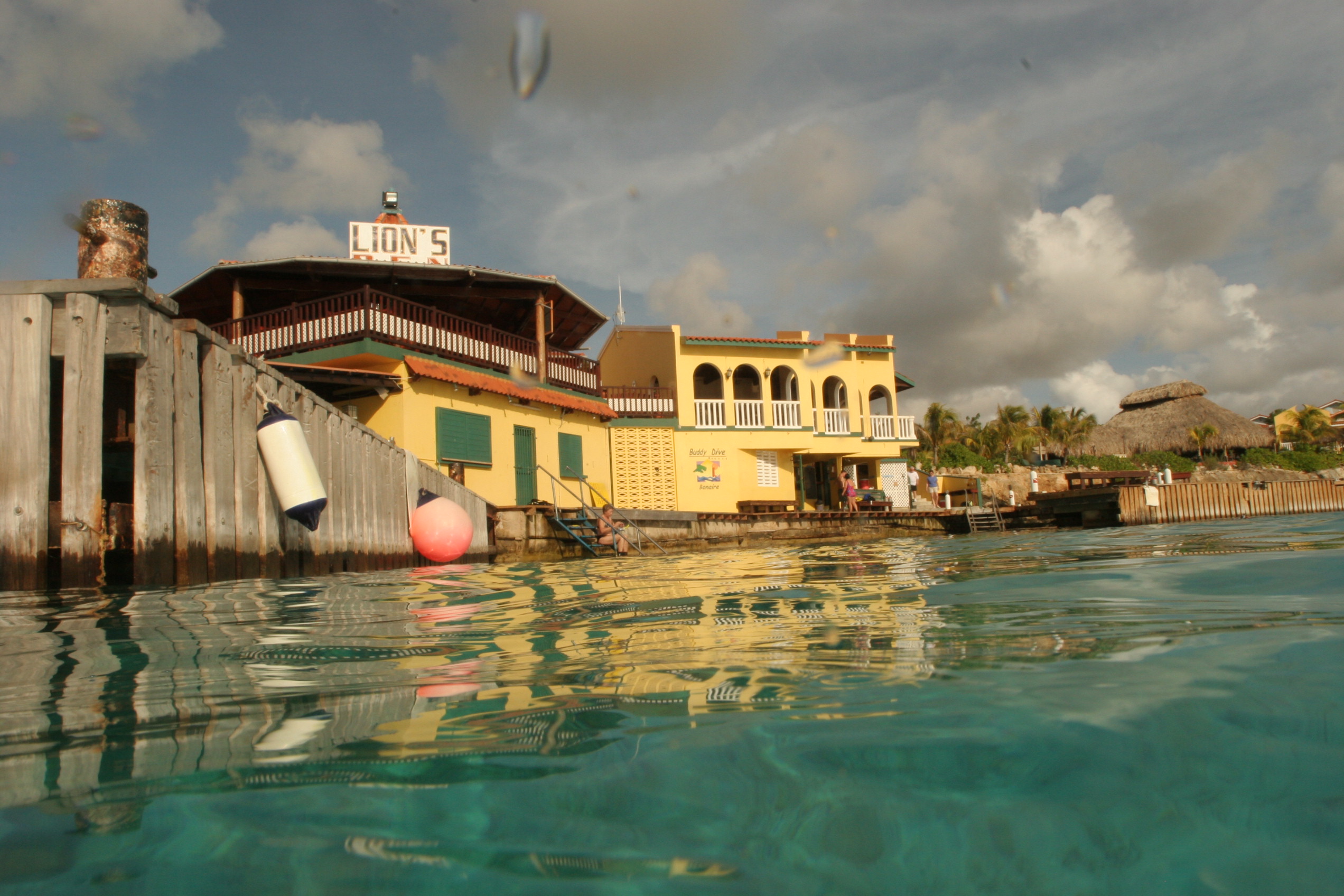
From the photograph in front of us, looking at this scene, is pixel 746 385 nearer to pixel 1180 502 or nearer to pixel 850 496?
pixel 850 496

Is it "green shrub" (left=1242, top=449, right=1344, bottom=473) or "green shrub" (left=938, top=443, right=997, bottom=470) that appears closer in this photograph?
"green shrub" (left=938, top=443, right=997, bottom=470)

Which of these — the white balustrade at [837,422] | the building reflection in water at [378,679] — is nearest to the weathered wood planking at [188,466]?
the building reflection in water at [378,679]

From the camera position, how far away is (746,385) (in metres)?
25.4

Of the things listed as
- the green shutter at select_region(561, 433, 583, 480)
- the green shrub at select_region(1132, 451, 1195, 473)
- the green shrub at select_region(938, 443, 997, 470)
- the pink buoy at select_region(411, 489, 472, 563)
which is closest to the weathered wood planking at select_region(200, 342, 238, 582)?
the pink buoy at select_region(411, 489, 472, 563)

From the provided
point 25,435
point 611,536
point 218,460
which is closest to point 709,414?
point 611,536

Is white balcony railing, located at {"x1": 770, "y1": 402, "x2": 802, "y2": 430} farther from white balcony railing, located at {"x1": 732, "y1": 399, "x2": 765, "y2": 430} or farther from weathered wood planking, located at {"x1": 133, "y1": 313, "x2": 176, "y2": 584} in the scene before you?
weathered wood planking, located at {"x1": 133, "y1": 313, "x2": 176, "y2": 584}

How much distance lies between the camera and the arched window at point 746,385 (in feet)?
81.6

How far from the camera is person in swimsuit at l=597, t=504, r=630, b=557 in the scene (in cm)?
1477

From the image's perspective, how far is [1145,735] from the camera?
1475 millimetres

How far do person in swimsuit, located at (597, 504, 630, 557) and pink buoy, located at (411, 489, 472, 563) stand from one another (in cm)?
427

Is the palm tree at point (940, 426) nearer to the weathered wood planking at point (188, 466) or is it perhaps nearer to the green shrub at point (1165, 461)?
the green shrub at point (1165, 461)

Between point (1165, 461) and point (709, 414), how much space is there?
31.3m

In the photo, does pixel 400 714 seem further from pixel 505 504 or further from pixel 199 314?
pixel 199 314

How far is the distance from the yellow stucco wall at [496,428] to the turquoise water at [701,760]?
1019cm
